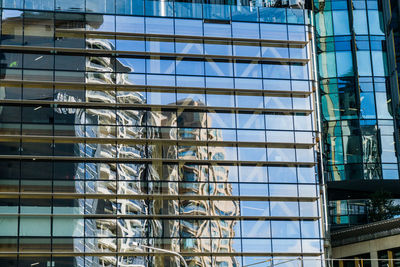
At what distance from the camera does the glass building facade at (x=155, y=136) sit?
172 feet

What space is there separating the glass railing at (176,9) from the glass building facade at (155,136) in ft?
0.32

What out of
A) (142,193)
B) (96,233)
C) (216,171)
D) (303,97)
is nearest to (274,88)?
(303,97)

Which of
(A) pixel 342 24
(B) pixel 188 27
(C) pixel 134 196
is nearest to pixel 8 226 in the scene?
(C) pixel 134 196

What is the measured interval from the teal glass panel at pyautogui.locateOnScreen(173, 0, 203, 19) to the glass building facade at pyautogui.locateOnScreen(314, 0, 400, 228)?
44.1ft

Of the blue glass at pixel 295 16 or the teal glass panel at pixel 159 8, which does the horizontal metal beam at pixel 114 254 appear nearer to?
the teal glass panel at pixel 159 8

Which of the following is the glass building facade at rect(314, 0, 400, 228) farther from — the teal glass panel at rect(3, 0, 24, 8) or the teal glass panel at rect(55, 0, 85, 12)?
the teal glass panel at rect(3, 0, 24, 8)

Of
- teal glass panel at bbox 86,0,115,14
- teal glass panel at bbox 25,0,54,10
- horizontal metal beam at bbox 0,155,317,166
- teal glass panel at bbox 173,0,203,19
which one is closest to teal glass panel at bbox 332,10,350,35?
teal glass panel at bbox 173,0,203,19

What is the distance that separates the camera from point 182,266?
174 feet

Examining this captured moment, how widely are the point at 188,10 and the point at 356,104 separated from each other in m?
16.8

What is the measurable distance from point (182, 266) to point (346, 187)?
67.5 ft

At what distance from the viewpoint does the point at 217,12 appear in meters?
58.1

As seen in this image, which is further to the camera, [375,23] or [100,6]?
[375,23]

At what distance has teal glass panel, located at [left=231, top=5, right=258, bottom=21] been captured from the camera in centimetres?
5825

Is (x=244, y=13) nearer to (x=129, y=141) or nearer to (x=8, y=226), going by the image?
(x=129, y=141)
